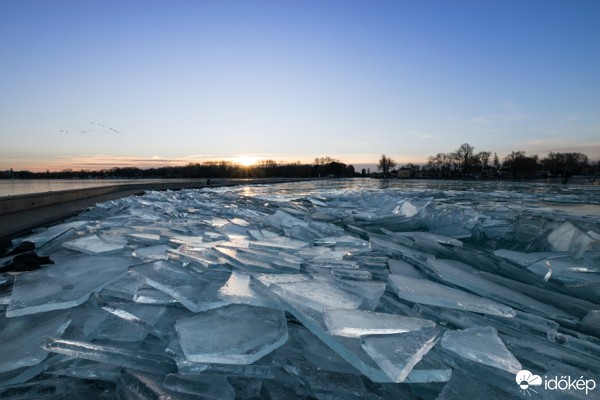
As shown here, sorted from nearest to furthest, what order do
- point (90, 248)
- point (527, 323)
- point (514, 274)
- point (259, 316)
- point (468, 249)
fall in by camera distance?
point (259, 316) < point (527, 323) < point (514, 274) < point (90, 248) < point (468, 249)

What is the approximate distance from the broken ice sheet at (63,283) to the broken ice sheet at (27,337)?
0.06m

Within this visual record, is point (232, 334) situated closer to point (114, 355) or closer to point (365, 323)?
point (114, 355)

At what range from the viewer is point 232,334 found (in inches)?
65.4

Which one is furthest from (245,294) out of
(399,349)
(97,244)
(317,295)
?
(97,244)

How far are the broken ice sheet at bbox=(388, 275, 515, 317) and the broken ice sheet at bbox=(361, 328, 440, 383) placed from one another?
470mm

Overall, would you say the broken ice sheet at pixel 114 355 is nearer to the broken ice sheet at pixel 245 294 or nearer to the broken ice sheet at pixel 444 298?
the broken ice sheet at pixel 245 294

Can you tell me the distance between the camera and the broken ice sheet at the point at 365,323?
162 cm

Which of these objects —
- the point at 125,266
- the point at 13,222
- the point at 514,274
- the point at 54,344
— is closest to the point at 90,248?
the point at 125,266

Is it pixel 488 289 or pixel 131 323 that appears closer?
pixel 131 323

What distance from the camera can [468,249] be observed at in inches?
159

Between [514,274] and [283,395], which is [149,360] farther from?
[514,274]

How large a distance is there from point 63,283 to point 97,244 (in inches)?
54.8

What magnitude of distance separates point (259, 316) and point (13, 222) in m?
5.94

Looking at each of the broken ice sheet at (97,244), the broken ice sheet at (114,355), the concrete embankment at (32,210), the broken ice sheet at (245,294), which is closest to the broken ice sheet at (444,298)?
the broken ice sheet at (245,294)
